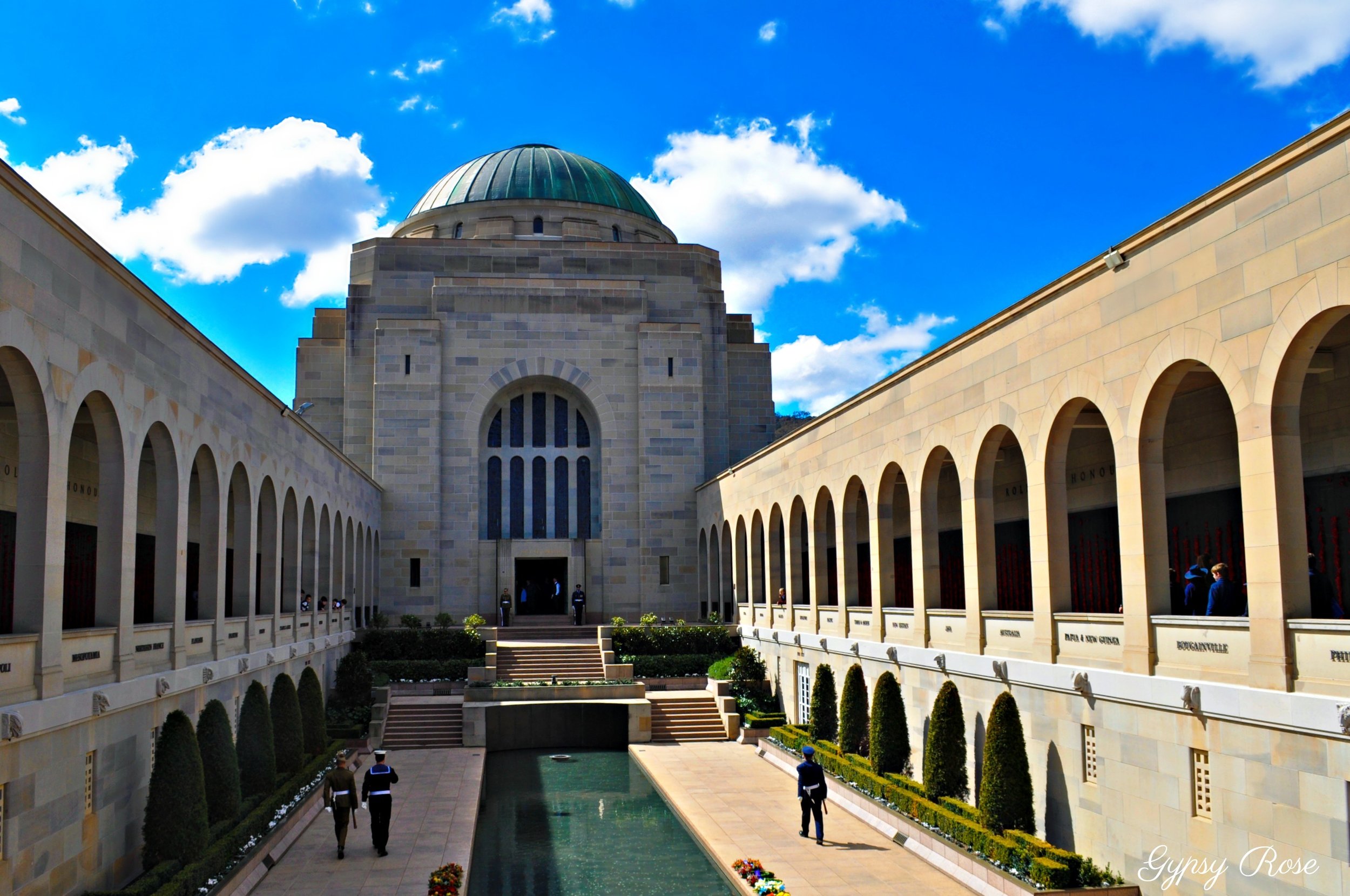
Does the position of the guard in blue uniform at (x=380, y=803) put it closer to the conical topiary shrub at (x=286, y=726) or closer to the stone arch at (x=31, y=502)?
the conical topiary shrub at (x=286, y=726)

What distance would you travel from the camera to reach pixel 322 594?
3011 cm

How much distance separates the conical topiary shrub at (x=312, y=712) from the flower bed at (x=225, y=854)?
2.69 m

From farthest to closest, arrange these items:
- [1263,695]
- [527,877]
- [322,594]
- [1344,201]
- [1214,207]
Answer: [322,594] → [527,877] → [1214,207] → [1263,695] → [1344,201]

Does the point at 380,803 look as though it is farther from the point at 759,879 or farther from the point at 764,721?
the point at 764,721

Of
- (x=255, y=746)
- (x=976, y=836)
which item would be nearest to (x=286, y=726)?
(x=255, y=746)

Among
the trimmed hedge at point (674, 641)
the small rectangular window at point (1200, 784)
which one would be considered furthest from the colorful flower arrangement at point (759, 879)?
the trimmed hedge at point (674, 641)

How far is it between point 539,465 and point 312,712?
66.6 feet

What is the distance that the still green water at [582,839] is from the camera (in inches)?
634

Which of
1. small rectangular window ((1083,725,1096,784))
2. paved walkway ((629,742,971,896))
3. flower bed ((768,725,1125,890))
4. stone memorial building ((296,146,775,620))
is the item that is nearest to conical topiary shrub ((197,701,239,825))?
paved walkway ((629,742,971,896))

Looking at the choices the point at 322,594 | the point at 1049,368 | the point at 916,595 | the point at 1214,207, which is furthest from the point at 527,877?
the point at 322,594

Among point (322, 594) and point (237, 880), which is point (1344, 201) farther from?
point (322, 594)

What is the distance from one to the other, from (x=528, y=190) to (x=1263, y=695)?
42300 mm

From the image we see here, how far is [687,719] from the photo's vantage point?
97.0 ft

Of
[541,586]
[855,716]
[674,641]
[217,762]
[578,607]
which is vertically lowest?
[855,716]
